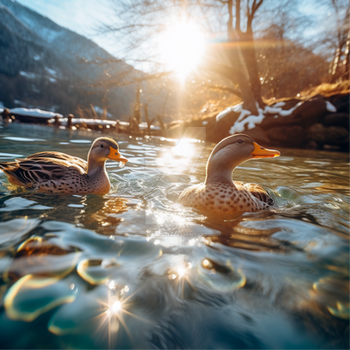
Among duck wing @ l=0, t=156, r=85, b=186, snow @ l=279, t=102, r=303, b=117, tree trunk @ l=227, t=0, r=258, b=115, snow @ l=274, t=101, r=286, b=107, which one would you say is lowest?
duck wing @ l=0, t=156, r=85, b=186

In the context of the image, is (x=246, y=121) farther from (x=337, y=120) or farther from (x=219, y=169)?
(x=219, y=169)

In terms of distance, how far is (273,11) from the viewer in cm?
1938

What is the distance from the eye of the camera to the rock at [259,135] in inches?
586

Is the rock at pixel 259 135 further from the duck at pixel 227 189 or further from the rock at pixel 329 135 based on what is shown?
the duck at pixel 227 189

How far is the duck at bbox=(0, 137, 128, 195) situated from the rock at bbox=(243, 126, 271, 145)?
39.6 feet

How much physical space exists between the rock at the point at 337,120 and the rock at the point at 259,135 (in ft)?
10.9

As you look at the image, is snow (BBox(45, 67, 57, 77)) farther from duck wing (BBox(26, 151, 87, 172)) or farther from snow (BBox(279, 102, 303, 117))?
duck wing (BBox(26, 151, 87, 172))

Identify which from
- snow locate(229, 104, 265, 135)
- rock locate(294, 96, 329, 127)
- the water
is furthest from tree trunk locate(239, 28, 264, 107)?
the water

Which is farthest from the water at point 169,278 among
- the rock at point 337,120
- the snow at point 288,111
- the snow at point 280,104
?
the snow at point 280,104

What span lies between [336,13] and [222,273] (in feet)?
92.5

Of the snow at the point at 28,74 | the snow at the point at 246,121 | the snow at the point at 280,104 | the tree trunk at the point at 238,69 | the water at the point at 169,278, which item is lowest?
the water at the point at 169,278

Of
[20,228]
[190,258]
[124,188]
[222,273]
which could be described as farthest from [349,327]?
[124,188]

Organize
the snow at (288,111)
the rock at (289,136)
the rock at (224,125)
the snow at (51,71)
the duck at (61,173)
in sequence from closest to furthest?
1. the duck at (61,173)
2. the rock at (289,136)
3. the snow at (288,111)
4. the rock at (224,125)
5. the snow at (51,71)

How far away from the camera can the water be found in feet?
4.52
